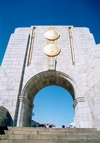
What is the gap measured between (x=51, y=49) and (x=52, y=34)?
1905 millimetres

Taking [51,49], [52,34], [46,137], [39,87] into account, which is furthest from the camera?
[52,34]

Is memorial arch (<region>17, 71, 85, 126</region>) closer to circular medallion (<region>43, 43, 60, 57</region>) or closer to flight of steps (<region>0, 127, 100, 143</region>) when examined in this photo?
circular medallion (<region>43, 43, 60, 57</region>)

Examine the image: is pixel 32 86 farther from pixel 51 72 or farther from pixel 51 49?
pixel 51 49

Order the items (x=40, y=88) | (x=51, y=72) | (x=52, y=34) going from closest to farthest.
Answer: (x=51, y=72), (x=40, y=88), (x=52, y=34)

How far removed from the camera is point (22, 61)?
29.0 ft

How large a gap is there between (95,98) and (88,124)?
1.61 m

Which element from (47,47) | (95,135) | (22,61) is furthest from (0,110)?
(47,47)

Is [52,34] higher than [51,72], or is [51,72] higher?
[52,34]

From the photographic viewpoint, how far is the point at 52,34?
10.4 metres

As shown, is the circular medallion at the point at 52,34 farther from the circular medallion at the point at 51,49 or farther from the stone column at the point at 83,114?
the stone column at the point at 83,114

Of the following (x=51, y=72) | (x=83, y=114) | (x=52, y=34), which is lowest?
(x=83, y=114)

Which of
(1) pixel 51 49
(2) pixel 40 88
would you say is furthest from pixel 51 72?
(2) pixel 40 88

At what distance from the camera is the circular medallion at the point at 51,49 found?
9117mm

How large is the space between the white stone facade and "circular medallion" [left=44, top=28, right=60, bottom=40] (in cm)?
33
